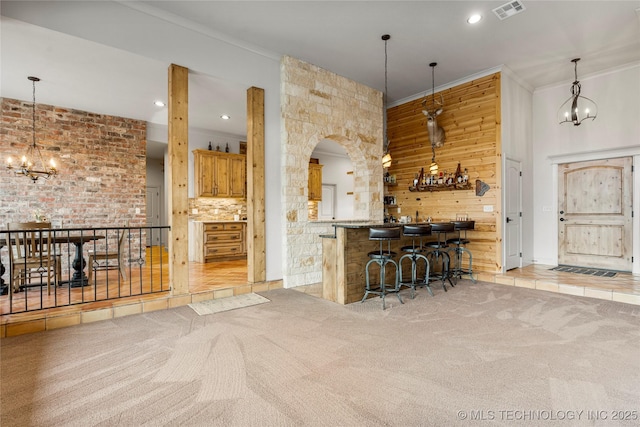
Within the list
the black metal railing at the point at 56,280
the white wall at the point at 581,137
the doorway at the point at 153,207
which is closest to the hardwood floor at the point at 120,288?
the black metal railing at the point at 56,280

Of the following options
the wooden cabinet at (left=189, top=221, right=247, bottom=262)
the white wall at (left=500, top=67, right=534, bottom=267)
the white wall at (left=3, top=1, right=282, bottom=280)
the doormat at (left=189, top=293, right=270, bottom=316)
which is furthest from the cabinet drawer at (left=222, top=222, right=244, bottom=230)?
the white wall at (left=500, top=67, right=534, bottom=267)

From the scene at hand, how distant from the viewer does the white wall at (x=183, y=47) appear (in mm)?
3512

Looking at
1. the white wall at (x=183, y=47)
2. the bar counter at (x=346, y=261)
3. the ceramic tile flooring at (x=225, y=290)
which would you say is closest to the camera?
the ceramic tile flooring at (x=225, y=290)

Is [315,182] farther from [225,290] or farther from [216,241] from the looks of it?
[225,290]

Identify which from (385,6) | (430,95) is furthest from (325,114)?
(430,95)

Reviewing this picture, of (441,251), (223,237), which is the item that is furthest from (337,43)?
(223,237)

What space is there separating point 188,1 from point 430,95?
192 inches

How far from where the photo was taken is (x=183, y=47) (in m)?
4.29

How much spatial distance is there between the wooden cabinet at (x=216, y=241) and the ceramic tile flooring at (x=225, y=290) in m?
0.77

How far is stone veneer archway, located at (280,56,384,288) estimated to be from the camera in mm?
5242

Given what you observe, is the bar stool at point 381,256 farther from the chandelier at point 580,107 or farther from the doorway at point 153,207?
the doorway at point 153,207

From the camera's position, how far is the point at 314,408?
6.45 feet

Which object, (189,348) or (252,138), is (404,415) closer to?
(189,348)

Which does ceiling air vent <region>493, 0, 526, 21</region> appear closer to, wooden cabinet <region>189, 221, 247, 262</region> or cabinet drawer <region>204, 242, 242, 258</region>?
wooden cabinet <region>189, 221, 247, 262</region>
